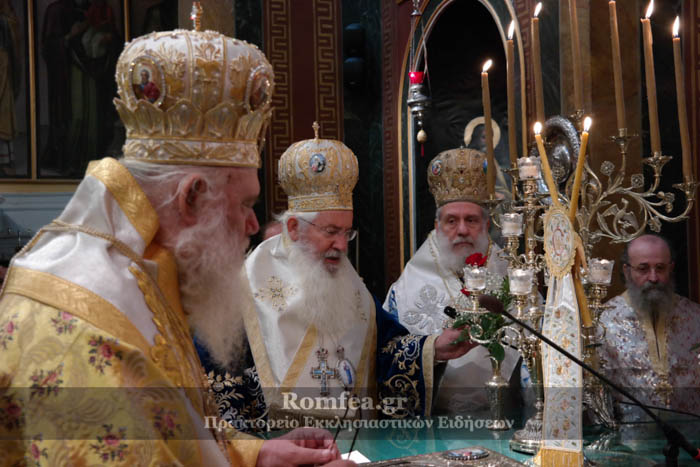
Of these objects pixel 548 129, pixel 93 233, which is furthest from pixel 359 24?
pixel 93 233

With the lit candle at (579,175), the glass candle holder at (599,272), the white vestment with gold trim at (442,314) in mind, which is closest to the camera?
the lit candle at (579,175)

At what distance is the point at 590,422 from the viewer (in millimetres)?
2588

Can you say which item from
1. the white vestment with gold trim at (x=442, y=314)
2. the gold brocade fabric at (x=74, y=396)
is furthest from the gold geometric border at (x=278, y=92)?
the gold brocade fabric at (x=74, y=396)

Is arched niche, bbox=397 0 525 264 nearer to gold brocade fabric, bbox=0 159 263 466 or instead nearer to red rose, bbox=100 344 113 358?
gold brocade fabric, bbox=0 159 263 466

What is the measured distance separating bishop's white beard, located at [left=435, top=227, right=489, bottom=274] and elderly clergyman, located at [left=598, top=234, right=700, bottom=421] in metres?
0.94

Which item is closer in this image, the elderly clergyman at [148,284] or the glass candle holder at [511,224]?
the elderly clergyman at [148,284]

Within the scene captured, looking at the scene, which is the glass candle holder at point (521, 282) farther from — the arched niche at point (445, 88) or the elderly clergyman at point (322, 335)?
the arched niche at point (445, 88)

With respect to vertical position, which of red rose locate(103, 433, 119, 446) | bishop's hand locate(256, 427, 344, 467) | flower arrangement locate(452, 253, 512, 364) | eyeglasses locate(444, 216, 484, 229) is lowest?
bishop's hand locate(256, 427, 344, 467)

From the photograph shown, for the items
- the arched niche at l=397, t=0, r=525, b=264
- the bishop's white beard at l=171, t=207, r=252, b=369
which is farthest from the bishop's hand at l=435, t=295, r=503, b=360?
the arched niche at l=397, t=0, r=525, b=264

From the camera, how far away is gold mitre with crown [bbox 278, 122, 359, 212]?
149 inches

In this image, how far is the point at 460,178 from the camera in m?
4.39

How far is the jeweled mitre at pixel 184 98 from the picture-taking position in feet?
5.71

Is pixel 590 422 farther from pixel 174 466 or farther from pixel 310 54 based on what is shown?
pixel 310 54

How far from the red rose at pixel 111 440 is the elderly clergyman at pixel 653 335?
2.58 meters
